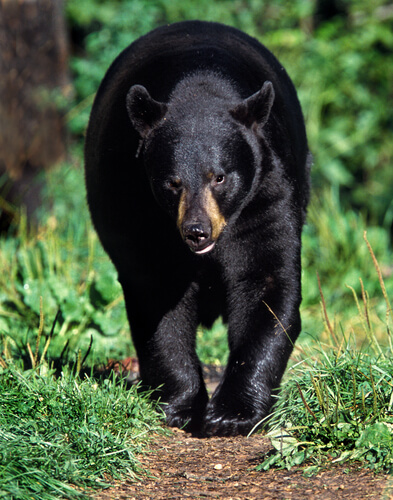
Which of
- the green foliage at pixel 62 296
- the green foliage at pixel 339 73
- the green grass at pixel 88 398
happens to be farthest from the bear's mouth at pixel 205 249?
the green foliage at pixel 339 73

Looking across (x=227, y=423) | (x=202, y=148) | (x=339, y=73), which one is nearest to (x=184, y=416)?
(x=227, y=423)

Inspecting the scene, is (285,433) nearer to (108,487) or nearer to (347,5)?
(108,487)

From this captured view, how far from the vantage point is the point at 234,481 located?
3.08 meters

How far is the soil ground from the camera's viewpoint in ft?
9.43

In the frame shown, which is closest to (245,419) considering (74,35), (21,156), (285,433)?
(285,433)

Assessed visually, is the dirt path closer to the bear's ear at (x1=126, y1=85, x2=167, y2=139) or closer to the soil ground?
the soil ground

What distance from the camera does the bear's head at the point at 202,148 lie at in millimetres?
3639

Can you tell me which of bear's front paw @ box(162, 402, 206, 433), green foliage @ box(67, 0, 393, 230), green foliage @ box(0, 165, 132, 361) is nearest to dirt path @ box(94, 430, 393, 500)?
bear's front paw @ box(162, 402, 206, 433)

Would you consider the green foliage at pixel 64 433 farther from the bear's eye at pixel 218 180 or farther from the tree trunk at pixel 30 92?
the tree trunk at pixel 30 92

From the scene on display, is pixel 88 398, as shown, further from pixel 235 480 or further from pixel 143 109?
pixel 143 109

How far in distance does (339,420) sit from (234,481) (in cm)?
48

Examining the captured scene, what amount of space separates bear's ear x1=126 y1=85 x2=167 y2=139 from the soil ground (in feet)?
5.01

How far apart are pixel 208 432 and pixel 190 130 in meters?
1.43

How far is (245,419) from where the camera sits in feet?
12.3
